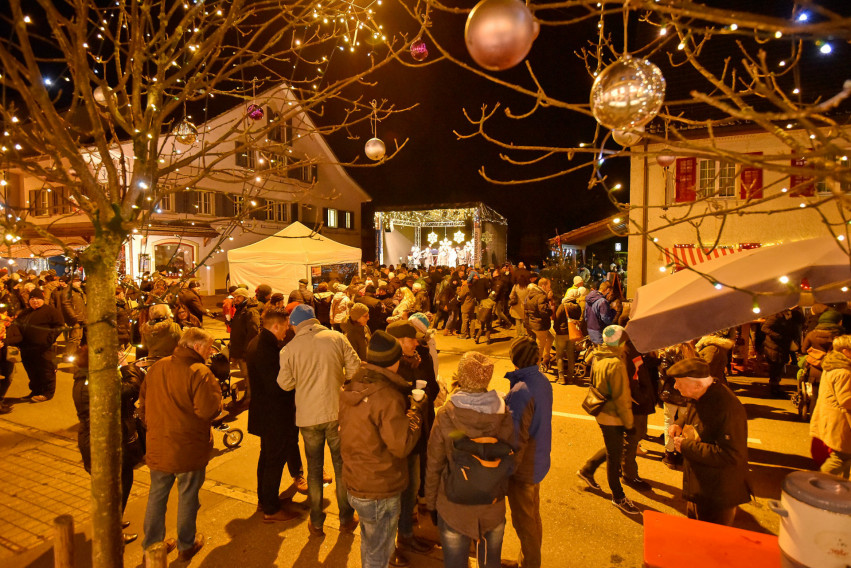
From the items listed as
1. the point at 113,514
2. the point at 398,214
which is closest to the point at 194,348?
the point at 113,514

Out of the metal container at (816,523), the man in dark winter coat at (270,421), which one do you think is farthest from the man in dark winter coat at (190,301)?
the metal container at (816,523)

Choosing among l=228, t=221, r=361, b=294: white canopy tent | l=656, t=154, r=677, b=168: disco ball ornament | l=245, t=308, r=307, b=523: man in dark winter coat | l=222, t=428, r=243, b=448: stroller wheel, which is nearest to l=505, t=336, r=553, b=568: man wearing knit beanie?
l=656, t=154, r=677, b=168: disco ball ornament

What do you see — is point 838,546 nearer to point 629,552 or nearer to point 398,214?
point 629,552

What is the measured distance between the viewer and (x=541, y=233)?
39656 mm

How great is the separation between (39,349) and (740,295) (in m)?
9.84

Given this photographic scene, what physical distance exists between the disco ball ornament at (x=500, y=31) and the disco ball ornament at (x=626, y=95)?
1.67 ft

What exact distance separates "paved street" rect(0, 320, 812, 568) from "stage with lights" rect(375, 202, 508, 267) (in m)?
21.9

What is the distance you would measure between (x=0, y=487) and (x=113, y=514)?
11.5 feet

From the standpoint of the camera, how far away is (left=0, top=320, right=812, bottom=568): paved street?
12.8 ft

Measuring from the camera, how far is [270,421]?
432 centimetres

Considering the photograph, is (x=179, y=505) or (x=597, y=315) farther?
(x=597, y=315)

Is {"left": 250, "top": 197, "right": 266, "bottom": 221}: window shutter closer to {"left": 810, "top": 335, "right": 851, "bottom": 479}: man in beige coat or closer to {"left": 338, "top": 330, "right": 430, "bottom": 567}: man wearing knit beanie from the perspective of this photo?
{"left": 338, "top": 330, "right": 430, "bottom": 567}: man wearing knit beanie

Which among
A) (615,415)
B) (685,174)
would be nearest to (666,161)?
(615,415)

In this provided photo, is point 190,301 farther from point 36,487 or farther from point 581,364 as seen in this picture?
point 581,364
